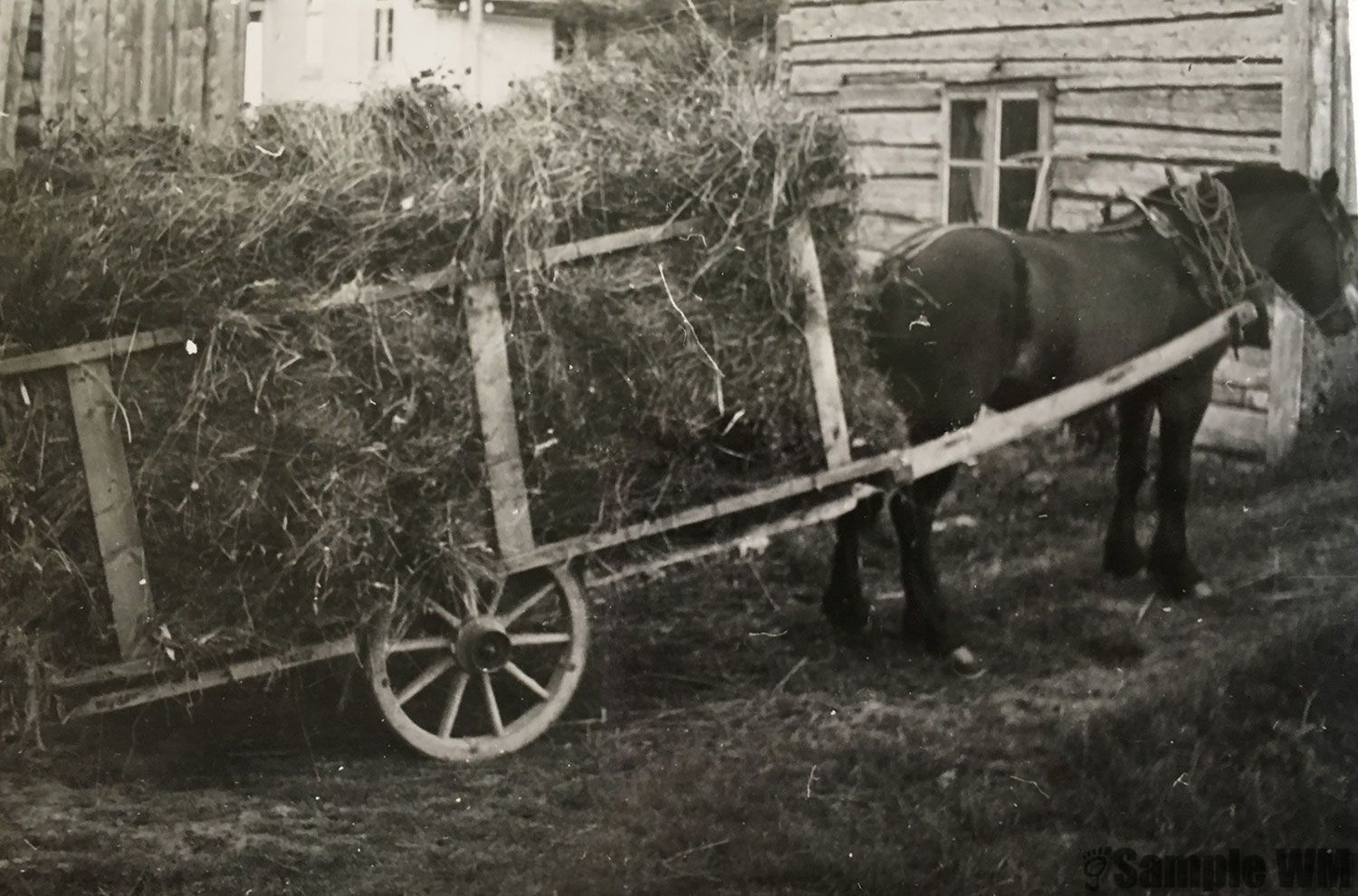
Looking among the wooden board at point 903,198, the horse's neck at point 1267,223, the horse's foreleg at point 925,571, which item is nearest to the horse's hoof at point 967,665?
the horse's foreleg at point 925,571

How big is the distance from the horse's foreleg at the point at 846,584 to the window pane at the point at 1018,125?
108cm

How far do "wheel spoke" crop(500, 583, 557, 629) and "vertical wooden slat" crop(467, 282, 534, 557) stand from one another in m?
0.16

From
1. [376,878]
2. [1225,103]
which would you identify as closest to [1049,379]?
[1225,103]

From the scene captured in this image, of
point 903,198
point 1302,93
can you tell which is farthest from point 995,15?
point 1302,93

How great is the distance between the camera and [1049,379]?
3.20 metres

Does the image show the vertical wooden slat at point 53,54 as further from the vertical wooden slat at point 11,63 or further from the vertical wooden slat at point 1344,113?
the vertical wooden slat at point 1344,113

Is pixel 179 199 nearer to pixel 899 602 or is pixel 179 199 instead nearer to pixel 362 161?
pixel 362 161

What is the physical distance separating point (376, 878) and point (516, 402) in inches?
45.5

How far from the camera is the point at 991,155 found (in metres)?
3.39

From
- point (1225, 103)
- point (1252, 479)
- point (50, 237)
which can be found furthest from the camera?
point (1252, 479)

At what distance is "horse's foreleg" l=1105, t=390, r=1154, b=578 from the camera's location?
2.98 metres

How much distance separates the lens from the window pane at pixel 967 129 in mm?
3379

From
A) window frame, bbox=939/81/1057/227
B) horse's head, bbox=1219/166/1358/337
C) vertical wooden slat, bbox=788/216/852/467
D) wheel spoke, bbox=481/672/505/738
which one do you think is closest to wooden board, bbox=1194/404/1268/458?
horse's head, bbox=1219/166/1358/337

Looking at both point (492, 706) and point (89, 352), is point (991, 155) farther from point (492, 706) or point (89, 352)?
point (89, 352)
